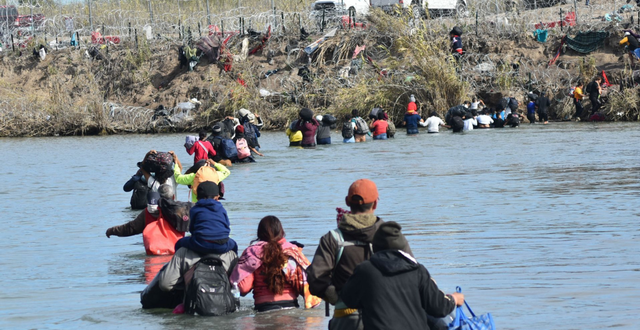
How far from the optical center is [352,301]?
17.2 ft

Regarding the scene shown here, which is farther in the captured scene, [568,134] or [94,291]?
Answer: [568,134]

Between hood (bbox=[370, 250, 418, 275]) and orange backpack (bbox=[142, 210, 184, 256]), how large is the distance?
17.3ft

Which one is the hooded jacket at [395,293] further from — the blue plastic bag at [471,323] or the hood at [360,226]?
the hood at [360,226]

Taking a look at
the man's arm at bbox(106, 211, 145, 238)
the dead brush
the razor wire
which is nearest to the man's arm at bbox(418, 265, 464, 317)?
the man's arm at bbox(106, 211, 145, 238)

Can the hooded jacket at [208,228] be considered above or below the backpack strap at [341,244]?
below

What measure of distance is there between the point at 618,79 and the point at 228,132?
19.3m

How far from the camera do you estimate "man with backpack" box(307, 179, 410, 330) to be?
5.71 meters

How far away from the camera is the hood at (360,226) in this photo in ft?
18.8

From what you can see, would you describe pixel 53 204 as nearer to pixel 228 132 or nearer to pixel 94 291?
pixel 228 132

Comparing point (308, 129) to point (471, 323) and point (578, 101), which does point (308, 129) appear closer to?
point (578, 101)

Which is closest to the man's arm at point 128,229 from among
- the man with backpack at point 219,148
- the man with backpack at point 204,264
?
the man with backpack at point 204,264

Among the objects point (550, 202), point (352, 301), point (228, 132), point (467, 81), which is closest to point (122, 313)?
point (352, 301)

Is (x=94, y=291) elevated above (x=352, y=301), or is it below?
below

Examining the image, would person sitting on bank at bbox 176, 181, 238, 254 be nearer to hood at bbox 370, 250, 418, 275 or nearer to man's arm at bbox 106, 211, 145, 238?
man's arm at bbox 106, 211, 145, 238
